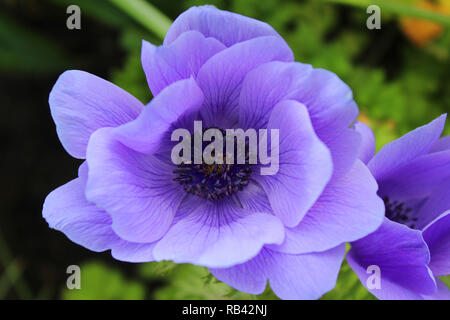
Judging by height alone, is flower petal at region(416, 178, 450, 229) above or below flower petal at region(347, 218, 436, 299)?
above

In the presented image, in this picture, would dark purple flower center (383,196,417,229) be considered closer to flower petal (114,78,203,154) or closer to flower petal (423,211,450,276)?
flower petal (423,211,450,276)

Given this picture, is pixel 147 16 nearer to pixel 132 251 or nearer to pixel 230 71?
pixel 230 71

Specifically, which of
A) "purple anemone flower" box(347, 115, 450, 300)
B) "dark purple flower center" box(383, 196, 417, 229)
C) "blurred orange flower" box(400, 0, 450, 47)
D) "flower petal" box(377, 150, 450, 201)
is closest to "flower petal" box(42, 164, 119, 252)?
"purple anemone flower" box(347, 115, 450, 300)

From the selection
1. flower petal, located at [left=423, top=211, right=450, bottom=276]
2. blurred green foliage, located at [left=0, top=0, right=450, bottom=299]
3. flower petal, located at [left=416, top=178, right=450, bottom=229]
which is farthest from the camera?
blurred green foliage, located at [left=0, top=0, right=450, bottom=299]

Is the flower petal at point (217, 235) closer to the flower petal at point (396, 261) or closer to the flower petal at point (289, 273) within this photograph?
the flower petal at point (289, 273)

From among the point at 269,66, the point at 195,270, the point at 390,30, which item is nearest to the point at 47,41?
the point at 195,270

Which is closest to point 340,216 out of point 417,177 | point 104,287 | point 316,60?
point 417,177
